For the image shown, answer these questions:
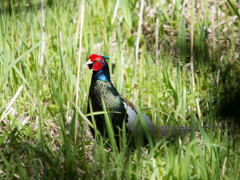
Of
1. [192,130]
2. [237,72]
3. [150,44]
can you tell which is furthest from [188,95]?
[150,44]

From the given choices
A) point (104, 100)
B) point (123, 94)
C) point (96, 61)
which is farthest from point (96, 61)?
point (123, 94)

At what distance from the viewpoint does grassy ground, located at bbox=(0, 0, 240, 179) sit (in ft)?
5.43

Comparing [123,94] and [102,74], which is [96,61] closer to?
[102,74]

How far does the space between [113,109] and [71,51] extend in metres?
0.80

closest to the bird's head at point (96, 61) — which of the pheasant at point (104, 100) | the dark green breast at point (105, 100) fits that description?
the pheasant at point (104, 100)

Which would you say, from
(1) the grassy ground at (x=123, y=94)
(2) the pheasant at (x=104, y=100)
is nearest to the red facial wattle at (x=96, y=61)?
(2) the pheasant at (x=104, y=100)

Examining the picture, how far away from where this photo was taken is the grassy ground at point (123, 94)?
5.43 feet

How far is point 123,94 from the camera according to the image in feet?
8.84

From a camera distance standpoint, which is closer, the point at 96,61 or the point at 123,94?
the point at 96,61

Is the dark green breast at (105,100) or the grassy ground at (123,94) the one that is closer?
the grassy ground at (123,94)

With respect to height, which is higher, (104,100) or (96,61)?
(96,61)

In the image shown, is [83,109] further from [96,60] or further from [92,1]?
[92,1]

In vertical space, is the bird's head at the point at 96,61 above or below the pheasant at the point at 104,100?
above

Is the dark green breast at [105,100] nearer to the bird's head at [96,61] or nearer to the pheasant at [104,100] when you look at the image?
the pheasant at [104,100]
